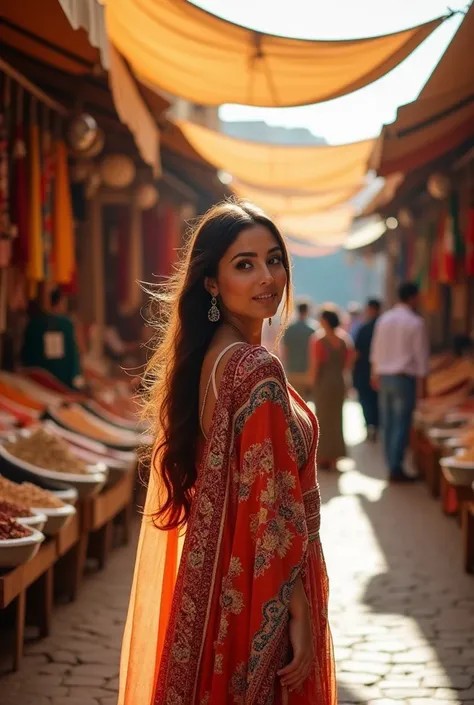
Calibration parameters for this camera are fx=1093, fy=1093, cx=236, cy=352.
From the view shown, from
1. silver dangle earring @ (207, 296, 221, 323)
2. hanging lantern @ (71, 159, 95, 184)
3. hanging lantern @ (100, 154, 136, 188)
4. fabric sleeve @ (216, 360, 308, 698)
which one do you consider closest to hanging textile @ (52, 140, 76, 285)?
hanging lantern @ (71, 159, 95, 184)

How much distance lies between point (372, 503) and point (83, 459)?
348 centimetres

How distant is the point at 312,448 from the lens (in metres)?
2.83

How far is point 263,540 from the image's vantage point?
2.59 metres

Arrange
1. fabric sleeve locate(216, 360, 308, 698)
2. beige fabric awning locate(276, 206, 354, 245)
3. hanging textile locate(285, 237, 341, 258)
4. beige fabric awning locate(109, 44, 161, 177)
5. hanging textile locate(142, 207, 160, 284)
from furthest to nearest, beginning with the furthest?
hanging textile locate(285, 237, 341, 258)
beige fabric awning locate(276, 206, 354, 245)
hanging textile locate(142, 207, 160, 284)
beige fabric awning locate(109, 44, 161, 177)
fabric sleeve locate(216, 360, 308, 698)

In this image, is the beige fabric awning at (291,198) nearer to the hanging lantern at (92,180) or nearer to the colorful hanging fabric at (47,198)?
the hanging lantern at (92,180)

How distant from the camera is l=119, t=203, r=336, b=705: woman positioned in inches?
103

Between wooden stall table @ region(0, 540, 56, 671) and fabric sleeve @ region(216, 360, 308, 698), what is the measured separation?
1792mm

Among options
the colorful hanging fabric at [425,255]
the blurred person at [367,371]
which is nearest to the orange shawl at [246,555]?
the blurred person at [367,371]

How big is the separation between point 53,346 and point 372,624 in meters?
4.17

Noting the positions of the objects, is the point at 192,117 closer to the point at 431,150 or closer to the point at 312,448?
the point at 431,150

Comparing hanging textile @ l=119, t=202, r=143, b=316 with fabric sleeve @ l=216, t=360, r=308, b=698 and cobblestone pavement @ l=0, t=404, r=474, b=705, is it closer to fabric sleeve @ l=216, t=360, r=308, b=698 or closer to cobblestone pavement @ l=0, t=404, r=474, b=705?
cobblestone pavement @ l=0, t=404, r=474, b=705

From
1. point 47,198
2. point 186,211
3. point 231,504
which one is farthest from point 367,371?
point 231,504

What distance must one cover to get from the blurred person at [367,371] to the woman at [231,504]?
10992 millimetres

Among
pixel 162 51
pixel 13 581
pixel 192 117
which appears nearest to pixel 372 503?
pixel 162 51
